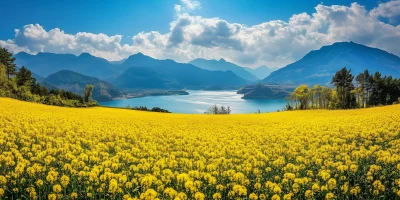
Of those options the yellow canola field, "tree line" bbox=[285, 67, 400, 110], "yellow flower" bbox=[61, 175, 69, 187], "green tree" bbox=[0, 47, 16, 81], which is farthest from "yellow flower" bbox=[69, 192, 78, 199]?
"green tree" bbox=[0, 47, 16, 81]

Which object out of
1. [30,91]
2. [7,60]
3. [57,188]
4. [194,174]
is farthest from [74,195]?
[7,60]

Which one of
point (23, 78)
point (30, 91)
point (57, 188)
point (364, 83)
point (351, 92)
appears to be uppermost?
point (23, 78)

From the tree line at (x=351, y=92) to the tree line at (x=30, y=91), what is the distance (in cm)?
6030

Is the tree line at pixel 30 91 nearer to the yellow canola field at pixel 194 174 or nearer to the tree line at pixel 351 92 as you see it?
the tree line at pixel 351 92

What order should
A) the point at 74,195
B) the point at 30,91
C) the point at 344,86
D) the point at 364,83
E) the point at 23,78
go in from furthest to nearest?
the point at 364,83 < the point at 344,86 < the point at 23,78 < the point at 30,91 < the point at 74,195

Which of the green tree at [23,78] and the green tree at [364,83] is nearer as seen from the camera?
the green tree at [23,78]

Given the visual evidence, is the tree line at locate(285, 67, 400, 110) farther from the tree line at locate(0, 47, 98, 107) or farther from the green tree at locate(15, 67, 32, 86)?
the green tree at locate(15, 67, 32, 86)

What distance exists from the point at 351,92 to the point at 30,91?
101356 mm

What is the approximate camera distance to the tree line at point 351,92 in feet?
323

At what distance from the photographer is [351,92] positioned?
335ft

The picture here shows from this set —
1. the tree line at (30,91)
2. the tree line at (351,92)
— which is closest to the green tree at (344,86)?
the tree line at (351,92)

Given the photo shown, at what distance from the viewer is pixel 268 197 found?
10.0 metres

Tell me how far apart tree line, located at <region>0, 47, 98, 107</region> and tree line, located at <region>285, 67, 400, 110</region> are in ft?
198

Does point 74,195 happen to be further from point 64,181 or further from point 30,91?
point 30,91
